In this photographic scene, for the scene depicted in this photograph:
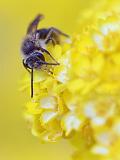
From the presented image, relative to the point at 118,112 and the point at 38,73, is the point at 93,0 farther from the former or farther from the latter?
the point at 118,112

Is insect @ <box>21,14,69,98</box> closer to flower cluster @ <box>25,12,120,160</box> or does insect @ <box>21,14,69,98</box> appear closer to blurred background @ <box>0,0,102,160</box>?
flower cluster @ <box>25,12,120,160</box>

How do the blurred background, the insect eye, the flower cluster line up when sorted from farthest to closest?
the blurred background, the insect eye, the flower cluster

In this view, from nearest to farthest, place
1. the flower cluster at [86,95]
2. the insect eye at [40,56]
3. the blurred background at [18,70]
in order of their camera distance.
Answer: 1. the flower cluster at [86,95]
2. the insect eye at [40,56]
3. the blurred background at [18,70]

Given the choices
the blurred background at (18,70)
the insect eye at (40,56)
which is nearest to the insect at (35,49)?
the insect eye at (40,56)

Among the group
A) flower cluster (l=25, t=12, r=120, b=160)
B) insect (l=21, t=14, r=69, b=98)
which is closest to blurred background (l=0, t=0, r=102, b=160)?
insect (l=21, t=14, r=69, b=98)

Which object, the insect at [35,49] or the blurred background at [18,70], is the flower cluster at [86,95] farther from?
the blurred background at [18,70]
